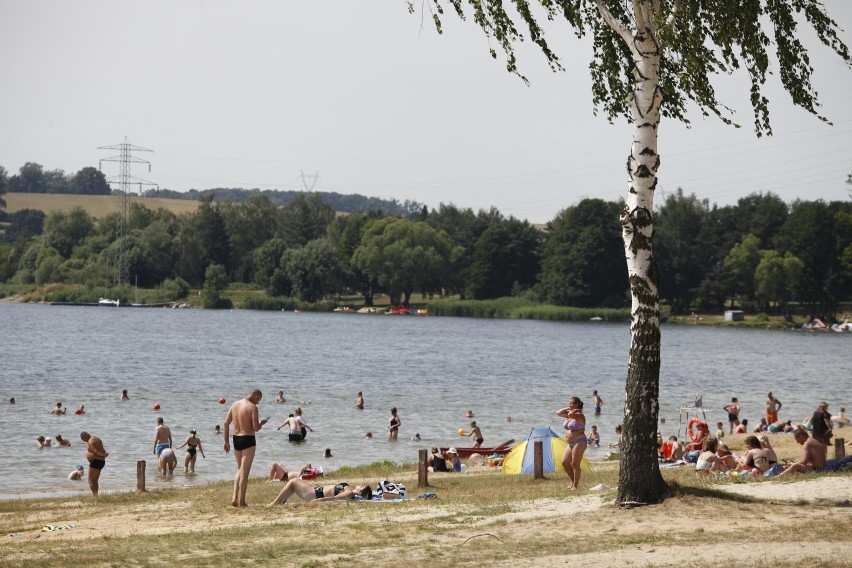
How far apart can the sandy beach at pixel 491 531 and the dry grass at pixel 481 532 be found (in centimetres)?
2

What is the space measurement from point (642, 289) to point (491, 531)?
3570mm

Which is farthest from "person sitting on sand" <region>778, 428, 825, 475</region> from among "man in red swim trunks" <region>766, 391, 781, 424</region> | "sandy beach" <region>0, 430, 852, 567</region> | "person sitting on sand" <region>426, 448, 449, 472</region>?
"man in red swim trunks" <region>766, 391, 781, 424</region>

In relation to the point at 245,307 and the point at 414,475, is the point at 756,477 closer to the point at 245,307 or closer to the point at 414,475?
the point at 414,475

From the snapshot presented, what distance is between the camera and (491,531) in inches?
516

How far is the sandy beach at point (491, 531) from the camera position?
11.5 metres

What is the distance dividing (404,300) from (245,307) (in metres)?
21.5

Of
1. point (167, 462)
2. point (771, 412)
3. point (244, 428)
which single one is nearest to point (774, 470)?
point (244, 428)

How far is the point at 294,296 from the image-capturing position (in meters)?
138

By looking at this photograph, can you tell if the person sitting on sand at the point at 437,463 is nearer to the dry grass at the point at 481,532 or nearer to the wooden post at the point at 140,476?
the wooden post at the point at 140,476

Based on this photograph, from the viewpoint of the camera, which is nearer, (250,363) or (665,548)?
(665,548)

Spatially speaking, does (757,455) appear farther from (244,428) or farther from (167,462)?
(167,462)

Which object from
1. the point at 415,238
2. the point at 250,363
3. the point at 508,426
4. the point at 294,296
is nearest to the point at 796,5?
the point at 508,426

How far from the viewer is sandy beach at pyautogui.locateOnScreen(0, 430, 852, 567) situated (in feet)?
37.6

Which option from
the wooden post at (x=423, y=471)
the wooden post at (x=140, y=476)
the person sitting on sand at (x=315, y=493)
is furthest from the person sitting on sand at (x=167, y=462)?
the person sitting on sand at (x=315, y=493)
